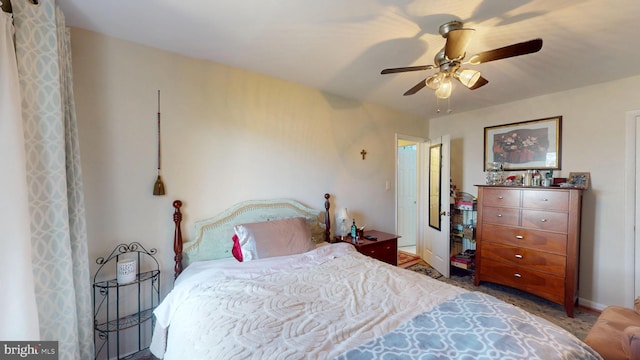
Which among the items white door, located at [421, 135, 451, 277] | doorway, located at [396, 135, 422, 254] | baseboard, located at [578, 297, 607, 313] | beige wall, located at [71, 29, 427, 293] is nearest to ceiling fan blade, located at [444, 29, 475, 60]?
beige wall, located at [71, 29, 427, 293]

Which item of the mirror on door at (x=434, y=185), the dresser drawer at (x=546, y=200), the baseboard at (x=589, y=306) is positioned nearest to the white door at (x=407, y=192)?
the mirror on door at (x=434, y=185)

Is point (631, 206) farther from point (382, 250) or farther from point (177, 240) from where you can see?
point (177, 240)

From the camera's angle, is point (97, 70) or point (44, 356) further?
point (97, 70)

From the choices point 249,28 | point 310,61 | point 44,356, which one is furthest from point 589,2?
point 44,356

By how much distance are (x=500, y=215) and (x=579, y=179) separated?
0.85 m

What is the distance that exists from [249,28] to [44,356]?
2.22 metres

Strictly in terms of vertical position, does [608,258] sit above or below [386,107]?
below

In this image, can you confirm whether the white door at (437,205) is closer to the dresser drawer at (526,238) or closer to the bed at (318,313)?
the dresser drawer at (526,238)

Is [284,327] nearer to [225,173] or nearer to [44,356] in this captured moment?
[44,356]

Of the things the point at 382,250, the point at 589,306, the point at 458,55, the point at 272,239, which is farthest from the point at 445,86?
the point at 589,306

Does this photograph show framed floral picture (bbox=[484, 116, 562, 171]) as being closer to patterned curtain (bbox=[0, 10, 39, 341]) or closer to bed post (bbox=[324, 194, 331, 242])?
bed post (bbox=[324, 194, 331, 242])

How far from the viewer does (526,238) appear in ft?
9.41

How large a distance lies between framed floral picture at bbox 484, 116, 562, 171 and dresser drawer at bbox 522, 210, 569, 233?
71 cm

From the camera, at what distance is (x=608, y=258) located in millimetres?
2727
